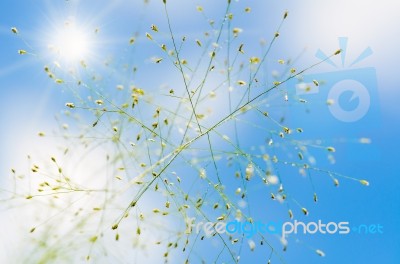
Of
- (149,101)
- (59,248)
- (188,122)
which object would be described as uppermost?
(149,101)

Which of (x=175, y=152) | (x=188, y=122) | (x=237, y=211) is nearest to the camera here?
(x=237, y=211)

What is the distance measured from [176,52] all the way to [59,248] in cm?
86

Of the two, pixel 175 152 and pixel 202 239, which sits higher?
pixel 175 152

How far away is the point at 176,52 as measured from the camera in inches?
75.1

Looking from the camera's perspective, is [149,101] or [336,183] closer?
[336,183]

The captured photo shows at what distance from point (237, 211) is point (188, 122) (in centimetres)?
A: 47

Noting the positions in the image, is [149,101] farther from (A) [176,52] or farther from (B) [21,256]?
(B) [21,256]

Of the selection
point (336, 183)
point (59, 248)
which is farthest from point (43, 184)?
point (336, 183)

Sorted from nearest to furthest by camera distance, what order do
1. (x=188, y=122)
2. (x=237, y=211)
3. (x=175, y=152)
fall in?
(x=237, y=211) < (x=175, y=152) < (x=188, y=122)

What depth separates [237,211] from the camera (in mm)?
1720

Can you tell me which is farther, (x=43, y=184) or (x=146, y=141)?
(x=146, y=141)

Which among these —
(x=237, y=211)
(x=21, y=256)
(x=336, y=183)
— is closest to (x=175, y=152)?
(x=237, y=211)

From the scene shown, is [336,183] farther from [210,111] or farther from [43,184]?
[43,184]

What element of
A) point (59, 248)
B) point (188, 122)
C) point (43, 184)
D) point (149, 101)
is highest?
point (149, 101)
